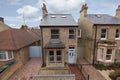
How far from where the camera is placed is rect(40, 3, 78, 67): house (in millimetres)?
14578

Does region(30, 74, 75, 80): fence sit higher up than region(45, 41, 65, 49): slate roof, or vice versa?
region(45, 41, 65, 49): slate roof

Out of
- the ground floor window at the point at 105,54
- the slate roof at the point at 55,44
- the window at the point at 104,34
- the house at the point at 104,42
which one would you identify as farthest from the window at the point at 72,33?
the ground floor window at the point at 105,54

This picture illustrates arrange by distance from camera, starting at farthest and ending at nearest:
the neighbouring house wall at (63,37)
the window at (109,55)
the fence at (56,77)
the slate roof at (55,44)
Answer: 1. the window at (109,55)
2. the neighbouring house wall at (63,37)
3. the slate roof at (55,44)
4. the fence at (56,77)

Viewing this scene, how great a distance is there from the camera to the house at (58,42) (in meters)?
14.6

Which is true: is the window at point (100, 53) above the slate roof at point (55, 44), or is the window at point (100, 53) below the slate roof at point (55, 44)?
below

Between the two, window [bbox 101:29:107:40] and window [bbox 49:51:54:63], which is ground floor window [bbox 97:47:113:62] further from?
window [bbox 49:51:54:63]

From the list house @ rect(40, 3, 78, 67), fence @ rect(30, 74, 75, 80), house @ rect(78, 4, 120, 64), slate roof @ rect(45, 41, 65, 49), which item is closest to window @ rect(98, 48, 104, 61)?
house @ rect(78, 4, 120, 64)

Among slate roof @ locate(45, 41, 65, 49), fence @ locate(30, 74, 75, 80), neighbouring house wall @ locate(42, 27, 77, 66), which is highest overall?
neighbouring house wall @ locate(42, 27, 77, 66)

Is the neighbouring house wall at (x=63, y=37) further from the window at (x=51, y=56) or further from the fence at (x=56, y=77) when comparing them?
the fence at (x=56, y=77)

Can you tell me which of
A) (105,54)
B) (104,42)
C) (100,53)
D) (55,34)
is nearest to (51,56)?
(55,34)

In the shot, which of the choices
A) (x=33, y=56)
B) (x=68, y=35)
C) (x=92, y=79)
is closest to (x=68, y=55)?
(x=68, y=35)

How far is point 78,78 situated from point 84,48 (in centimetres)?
908

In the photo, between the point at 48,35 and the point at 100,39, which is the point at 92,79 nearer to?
the point at 100,39

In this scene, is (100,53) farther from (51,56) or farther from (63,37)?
(51,56)
